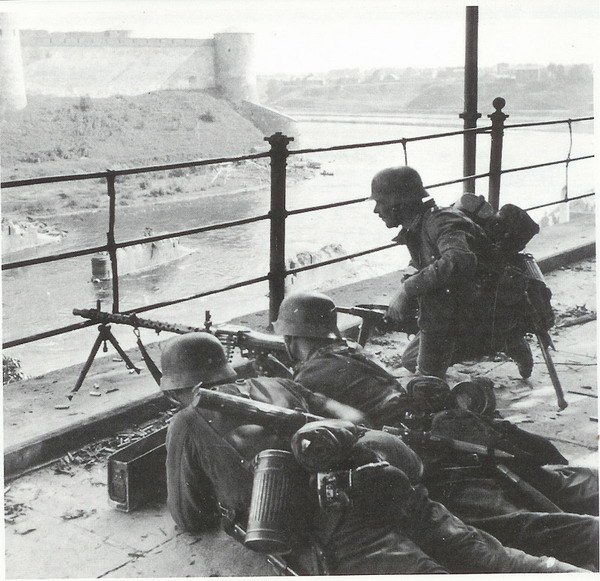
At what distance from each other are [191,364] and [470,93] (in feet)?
15.6

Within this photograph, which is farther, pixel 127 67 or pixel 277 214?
pixel 127 67

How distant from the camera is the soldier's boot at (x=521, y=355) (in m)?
4.52

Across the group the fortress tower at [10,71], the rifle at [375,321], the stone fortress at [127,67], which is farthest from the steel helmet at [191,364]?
the stone fortress at [127,67]

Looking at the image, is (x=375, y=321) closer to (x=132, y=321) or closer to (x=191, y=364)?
(x=132, y=321)

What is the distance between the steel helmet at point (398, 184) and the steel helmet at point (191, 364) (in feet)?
4.87

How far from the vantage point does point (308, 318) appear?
3408 millimetres

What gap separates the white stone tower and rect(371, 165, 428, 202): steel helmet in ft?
169

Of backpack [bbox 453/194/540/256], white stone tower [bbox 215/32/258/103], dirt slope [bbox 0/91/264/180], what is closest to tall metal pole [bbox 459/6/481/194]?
backpack [bbox 453/194/540/256]

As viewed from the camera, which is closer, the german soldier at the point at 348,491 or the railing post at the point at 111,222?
the german soldier at the point at 348,491

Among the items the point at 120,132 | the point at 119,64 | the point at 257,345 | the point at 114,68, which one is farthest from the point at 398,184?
the point at 120,132

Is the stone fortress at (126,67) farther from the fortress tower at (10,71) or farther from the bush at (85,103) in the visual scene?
the bush at (85,103)

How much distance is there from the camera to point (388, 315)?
430cm

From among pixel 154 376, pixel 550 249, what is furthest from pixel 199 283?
pixel 154 376

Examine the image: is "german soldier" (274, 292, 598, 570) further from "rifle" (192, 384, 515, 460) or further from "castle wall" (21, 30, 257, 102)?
"castle wall" (21, 30, 257, 102)
